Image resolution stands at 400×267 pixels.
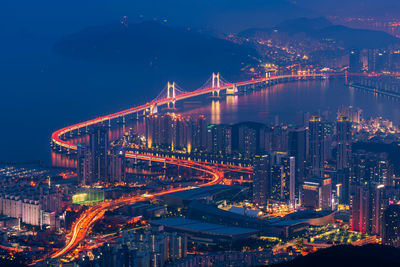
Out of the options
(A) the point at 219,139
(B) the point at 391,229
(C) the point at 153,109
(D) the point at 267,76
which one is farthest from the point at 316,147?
(D) the point at 267,76

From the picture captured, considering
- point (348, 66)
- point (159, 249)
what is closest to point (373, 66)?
point (348, 66)

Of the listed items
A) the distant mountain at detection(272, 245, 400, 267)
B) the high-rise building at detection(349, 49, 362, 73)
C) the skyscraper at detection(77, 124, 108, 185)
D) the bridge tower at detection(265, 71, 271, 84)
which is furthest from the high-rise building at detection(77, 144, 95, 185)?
the high-rise building at detection(349, 49, 362, 73)

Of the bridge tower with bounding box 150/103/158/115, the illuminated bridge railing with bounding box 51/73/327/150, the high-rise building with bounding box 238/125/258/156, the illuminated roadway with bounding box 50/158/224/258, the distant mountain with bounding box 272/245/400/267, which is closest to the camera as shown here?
the distant mountain with bounding box 272/245/400/267

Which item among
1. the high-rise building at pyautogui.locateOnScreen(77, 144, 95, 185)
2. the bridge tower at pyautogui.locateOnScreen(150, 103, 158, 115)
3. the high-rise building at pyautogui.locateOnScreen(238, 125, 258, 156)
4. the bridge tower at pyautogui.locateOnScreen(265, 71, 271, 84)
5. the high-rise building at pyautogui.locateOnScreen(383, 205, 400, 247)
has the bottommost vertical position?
the high-rise building at pyautogui.locateOnScreen(383, 205, 400, 247)

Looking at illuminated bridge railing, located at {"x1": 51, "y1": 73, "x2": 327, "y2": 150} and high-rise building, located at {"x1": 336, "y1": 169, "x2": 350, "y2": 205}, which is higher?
illuminated bridge railing, located at {"x1": 51, "y1": 73, "x2": 327, "y2": 150}

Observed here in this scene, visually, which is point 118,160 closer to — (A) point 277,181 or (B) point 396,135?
(A) point 277,181

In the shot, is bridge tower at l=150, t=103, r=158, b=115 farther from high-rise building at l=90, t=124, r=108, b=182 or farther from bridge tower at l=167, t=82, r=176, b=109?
high-rise building at l=90, t=124, r=108, b=182
